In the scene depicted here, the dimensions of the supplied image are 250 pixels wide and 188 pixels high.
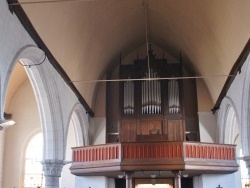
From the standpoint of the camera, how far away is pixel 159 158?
12.7 meters

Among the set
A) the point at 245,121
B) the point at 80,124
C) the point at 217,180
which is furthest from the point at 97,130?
the point at 245,121

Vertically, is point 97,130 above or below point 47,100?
above

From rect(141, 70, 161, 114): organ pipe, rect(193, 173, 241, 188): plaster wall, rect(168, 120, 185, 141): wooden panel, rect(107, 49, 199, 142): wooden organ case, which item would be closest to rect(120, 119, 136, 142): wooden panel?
rect(107, 49, 199, 142): wooden organ case

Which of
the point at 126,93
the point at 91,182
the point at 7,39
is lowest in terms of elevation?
the point at 91,182

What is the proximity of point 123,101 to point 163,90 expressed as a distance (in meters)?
1.71

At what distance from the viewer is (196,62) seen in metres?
17.1

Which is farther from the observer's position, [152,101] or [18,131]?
[18,131]

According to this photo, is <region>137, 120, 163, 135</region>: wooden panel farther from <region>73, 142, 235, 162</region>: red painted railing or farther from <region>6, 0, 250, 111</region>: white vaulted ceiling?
<region>73, 142, 235, 162</region>: red painted railing

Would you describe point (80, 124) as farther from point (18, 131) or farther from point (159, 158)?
point (159, 158)

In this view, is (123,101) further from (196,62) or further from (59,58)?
(59,58)

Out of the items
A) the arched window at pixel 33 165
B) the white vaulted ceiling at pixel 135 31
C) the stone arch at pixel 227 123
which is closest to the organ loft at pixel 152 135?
the white vaulted ceiling at pixel 135 31

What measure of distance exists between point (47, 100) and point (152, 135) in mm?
4683

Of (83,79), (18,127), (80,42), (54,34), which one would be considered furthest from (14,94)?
(54,34)

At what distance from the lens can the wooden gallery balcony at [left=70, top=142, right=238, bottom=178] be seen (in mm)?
12680
